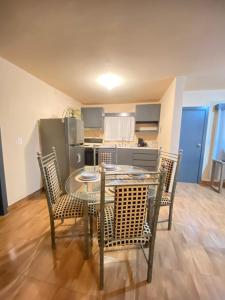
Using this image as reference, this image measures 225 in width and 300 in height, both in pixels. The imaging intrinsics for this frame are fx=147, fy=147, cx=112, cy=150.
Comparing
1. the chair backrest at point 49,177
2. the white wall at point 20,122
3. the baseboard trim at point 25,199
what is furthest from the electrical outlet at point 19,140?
the chair backrest at point 49,177

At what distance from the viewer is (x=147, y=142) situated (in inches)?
176

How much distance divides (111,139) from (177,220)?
3.11 m

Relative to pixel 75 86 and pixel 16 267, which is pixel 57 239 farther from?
pixel 75 86

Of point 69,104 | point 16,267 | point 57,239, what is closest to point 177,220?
point 57,239

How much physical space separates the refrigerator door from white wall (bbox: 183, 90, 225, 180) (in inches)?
104

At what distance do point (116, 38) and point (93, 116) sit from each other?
2.99 meters

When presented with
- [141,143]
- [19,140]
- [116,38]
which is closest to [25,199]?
[19,140]

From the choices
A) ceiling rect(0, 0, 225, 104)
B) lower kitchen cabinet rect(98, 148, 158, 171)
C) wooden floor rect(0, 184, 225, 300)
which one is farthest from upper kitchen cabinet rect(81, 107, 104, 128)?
wooden floor rect(0, 184, 225, 300)

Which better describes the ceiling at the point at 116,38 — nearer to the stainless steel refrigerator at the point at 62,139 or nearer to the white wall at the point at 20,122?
the white wall at the point at 20,122

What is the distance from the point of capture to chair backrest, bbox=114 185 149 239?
3.47 feet

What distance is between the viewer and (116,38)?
162 cm

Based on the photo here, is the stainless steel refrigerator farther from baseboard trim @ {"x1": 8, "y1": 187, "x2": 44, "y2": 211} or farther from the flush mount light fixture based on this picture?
the flush mount light fixture

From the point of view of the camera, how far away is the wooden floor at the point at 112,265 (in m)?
1.17

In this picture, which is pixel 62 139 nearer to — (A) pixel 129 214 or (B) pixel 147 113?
(A) pixel 129 214
